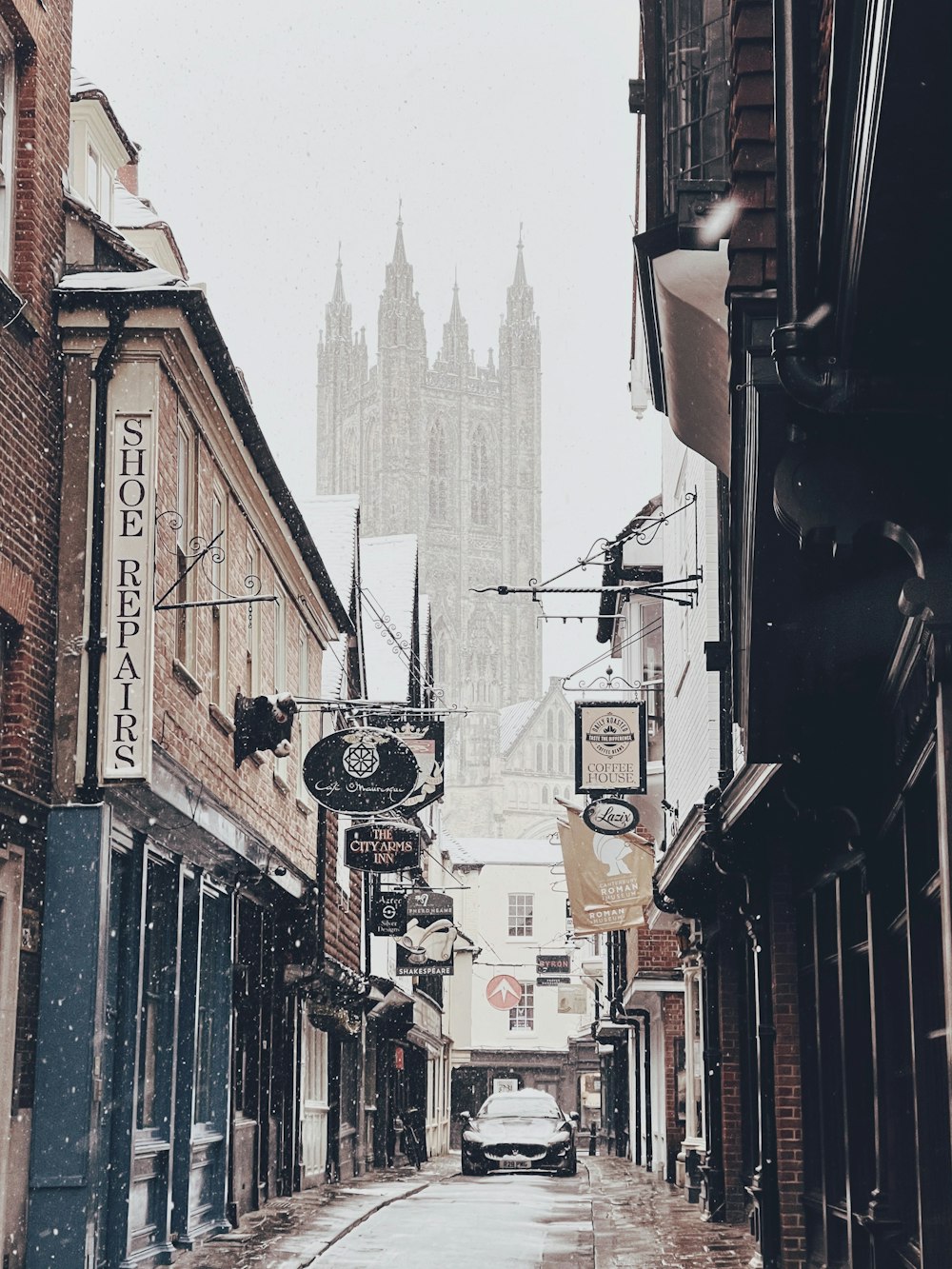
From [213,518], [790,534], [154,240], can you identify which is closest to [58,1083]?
[213,518]

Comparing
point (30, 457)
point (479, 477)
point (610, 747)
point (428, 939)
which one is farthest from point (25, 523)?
point (479, 477)

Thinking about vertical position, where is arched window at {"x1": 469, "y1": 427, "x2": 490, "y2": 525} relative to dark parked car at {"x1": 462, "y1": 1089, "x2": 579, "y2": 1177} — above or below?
above

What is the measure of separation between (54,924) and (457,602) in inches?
5002

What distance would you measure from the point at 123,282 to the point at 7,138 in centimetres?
116

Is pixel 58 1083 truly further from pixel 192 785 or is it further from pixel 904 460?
pixel 904 460

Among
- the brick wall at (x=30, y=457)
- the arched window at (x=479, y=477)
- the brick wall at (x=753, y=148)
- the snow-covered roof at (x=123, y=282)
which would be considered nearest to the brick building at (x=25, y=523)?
the brick wall at (x=30, y=457)

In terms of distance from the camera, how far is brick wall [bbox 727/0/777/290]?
7977 mm

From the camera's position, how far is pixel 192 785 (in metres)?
13.5

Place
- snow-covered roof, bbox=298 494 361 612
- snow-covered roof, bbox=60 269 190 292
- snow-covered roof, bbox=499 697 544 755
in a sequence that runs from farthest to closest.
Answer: snow-covered roof, bbox=499 697 544 755 < snow-covered roof, bbox=298 494 361 612 < snow-covered roof, bbox=60 269 190 292

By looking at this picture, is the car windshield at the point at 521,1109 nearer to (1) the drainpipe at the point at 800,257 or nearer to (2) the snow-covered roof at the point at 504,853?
(1) the drainpipe at the point at 800,257

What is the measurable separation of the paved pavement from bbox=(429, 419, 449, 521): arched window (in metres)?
117

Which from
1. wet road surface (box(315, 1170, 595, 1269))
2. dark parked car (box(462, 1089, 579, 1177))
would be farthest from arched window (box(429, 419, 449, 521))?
wet road surface (box(315, 1170, 595, 1269))

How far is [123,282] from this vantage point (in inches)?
478

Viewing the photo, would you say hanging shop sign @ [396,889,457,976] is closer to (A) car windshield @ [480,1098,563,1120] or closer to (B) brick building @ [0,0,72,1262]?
(A) car windshield @ [480,1098,563,1120]
